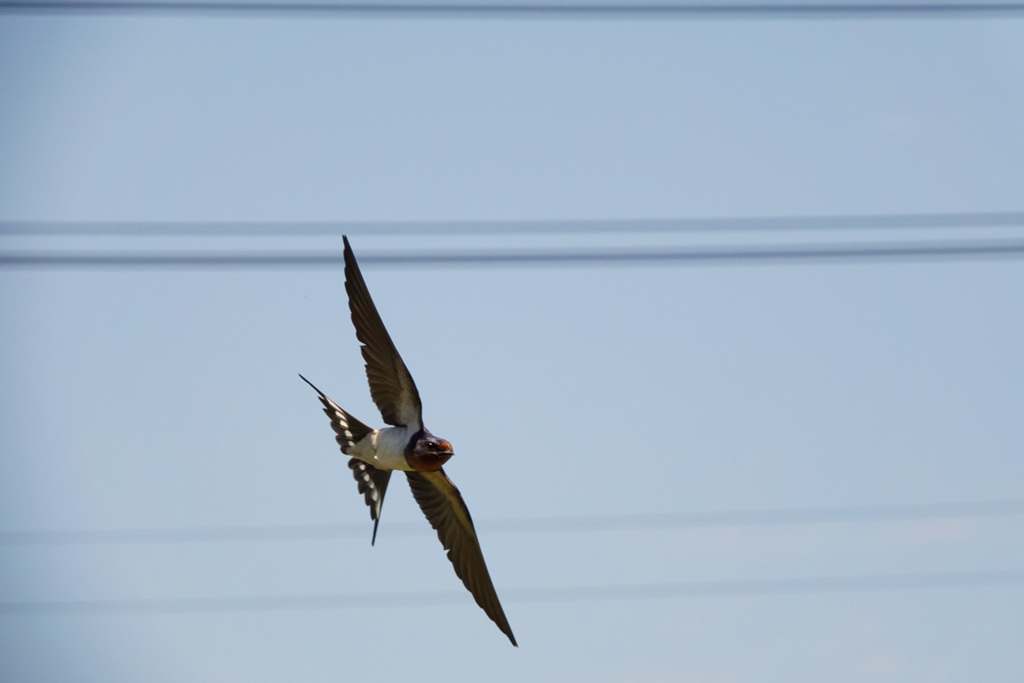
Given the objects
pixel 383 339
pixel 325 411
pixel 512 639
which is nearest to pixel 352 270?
pixel 383 339

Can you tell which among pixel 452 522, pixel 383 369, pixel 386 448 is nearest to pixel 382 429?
pixel 386 448

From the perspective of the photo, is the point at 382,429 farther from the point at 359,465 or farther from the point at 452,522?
the point at 452,522

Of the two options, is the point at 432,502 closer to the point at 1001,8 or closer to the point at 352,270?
the point at 352,270

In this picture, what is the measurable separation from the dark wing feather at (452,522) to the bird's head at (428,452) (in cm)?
161

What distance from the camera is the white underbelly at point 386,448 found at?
1039 cm

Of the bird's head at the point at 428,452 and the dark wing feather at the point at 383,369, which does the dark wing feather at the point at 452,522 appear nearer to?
the dark wing feather at the point at 383,369

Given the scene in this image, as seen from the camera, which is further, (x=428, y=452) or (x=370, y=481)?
(x=370, y=481)

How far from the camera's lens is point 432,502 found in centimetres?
1221

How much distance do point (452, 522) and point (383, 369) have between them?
7.47 ft

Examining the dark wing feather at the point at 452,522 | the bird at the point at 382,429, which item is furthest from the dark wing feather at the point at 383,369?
the dark wing feather at the point at 452,522

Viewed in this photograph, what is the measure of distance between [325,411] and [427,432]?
954 millimetres

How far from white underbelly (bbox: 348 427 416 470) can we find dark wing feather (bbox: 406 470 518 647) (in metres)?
1.41

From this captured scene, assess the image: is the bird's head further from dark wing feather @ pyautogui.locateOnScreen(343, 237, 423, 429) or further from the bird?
dark wing feather @ pyautogui.locateOnScreen(343, 237, 423, 429)

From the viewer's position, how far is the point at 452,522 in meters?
12.2
